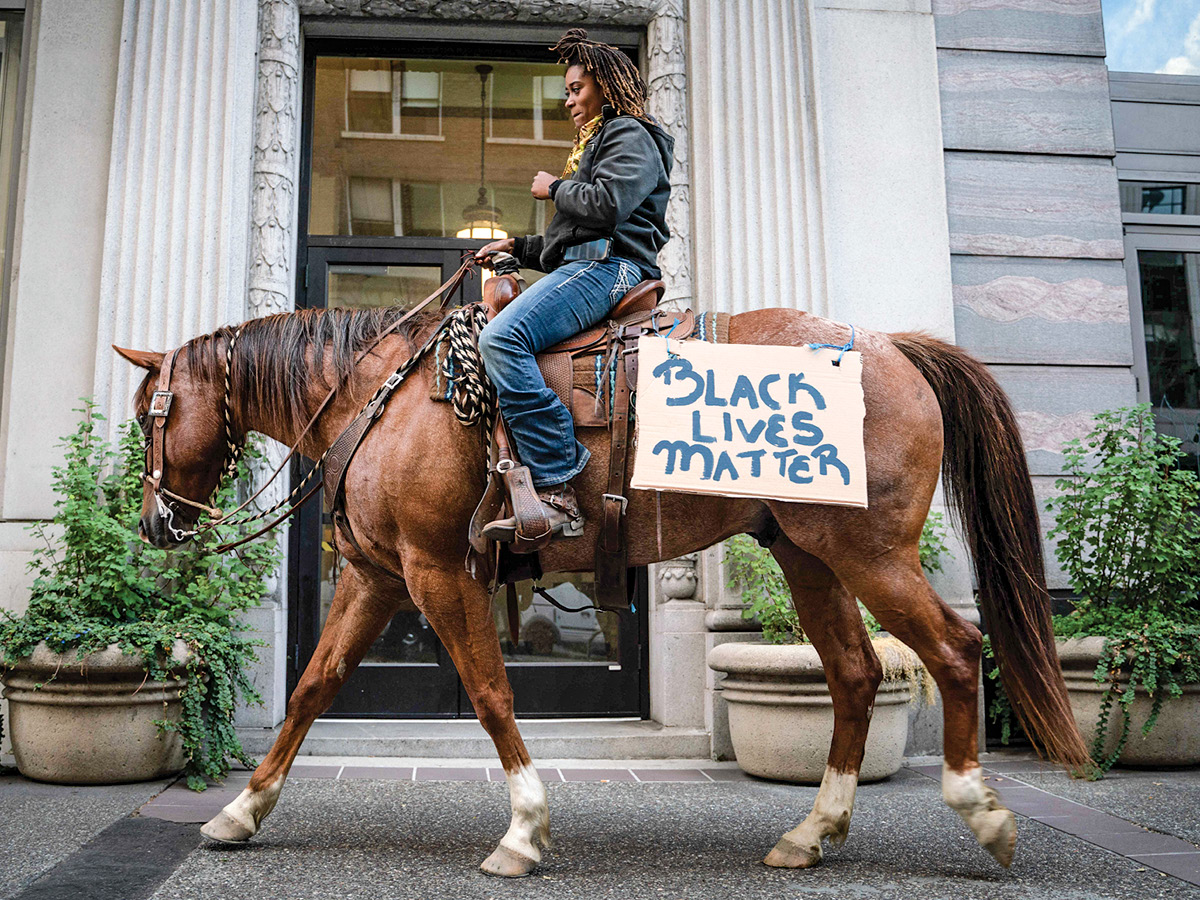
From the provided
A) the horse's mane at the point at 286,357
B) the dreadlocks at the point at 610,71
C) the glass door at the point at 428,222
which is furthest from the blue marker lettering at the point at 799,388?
the glass door at the point at 428,222

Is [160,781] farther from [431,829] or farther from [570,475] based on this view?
[570,475]

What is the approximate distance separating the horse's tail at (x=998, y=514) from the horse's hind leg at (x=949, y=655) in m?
0.33

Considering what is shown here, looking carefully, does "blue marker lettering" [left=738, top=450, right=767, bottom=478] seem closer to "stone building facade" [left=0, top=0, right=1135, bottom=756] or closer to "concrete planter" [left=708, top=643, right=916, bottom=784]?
"concrete planter" [left=708, top=643, right=916, bottom=784]

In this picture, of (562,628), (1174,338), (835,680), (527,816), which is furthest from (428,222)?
(1174,338)

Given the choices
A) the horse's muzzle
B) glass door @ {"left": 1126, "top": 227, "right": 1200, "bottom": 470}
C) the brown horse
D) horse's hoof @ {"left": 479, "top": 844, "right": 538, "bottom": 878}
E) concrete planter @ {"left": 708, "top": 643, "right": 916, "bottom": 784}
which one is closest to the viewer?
horse's hoof @ {"left": 479, "top": 844, "right": 538, "bottom": 878}

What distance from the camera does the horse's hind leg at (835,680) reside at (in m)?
3.35

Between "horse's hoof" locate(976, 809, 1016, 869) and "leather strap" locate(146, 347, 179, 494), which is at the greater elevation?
"leather strap" locate(146, 347, 179, 494)

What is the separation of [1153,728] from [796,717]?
73.6 inches

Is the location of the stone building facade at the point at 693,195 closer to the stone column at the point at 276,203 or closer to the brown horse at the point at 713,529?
the stone column at the point at 276,203

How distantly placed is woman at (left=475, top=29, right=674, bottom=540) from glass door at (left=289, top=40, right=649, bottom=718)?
291 cm

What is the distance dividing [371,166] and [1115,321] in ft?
16.8

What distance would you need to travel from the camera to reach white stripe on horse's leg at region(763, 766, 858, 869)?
3254 mm

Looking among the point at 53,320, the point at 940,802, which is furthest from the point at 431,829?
the point at 53,320

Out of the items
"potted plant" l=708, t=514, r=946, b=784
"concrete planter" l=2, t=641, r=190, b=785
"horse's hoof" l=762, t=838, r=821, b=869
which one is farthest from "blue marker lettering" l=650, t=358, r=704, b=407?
"concrete planter" l=2, t=641, r=190, b=785
